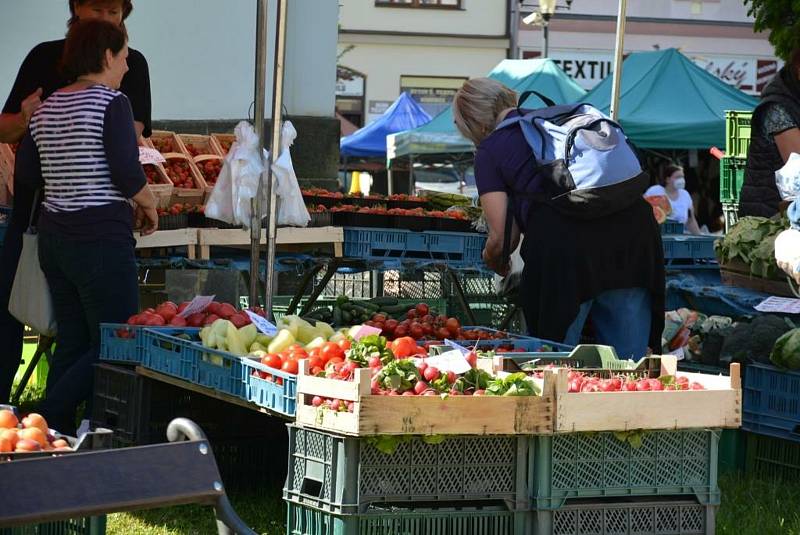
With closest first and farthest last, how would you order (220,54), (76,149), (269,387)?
(269,387) < (76,149) < (220,54)

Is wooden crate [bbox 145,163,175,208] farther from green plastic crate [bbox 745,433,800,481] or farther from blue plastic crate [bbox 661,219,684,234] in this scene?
blue plastic crate [bbox 661,219,684,234]

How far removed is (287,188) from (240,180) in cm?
28

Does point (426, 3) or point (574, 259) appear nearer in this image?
point (574, 259)

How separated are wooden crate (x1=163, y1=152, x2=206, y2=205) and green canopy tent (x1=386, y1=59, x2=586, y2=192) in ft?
34.4

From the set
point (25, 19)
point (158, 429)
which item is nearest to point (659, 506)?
point (158, 429)

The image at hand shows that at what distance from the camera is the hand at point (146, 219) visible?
5.80 meters

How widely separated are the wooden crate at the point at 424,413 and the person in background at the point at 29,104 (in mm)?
2267

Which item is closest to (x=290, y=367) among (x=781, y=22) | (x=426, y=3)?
(x=781, y=22)

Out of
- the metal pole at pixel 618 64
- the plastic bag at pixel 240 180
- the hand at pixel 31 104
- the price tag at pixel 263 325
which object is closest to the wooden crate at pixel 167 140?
the plastic bag at pixel 240 180

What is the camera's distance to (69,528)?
336 cm

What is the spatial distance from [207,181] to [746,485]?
4557 millimetres

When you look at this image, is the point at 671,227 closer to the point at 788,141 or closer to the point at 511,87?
the point at 788,141

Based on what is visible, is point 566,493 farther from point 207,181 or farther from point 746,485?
point 207,181

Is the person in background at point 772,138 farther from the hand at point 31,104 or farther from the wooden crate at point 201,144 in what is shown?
the wooden crate at point 201,144
